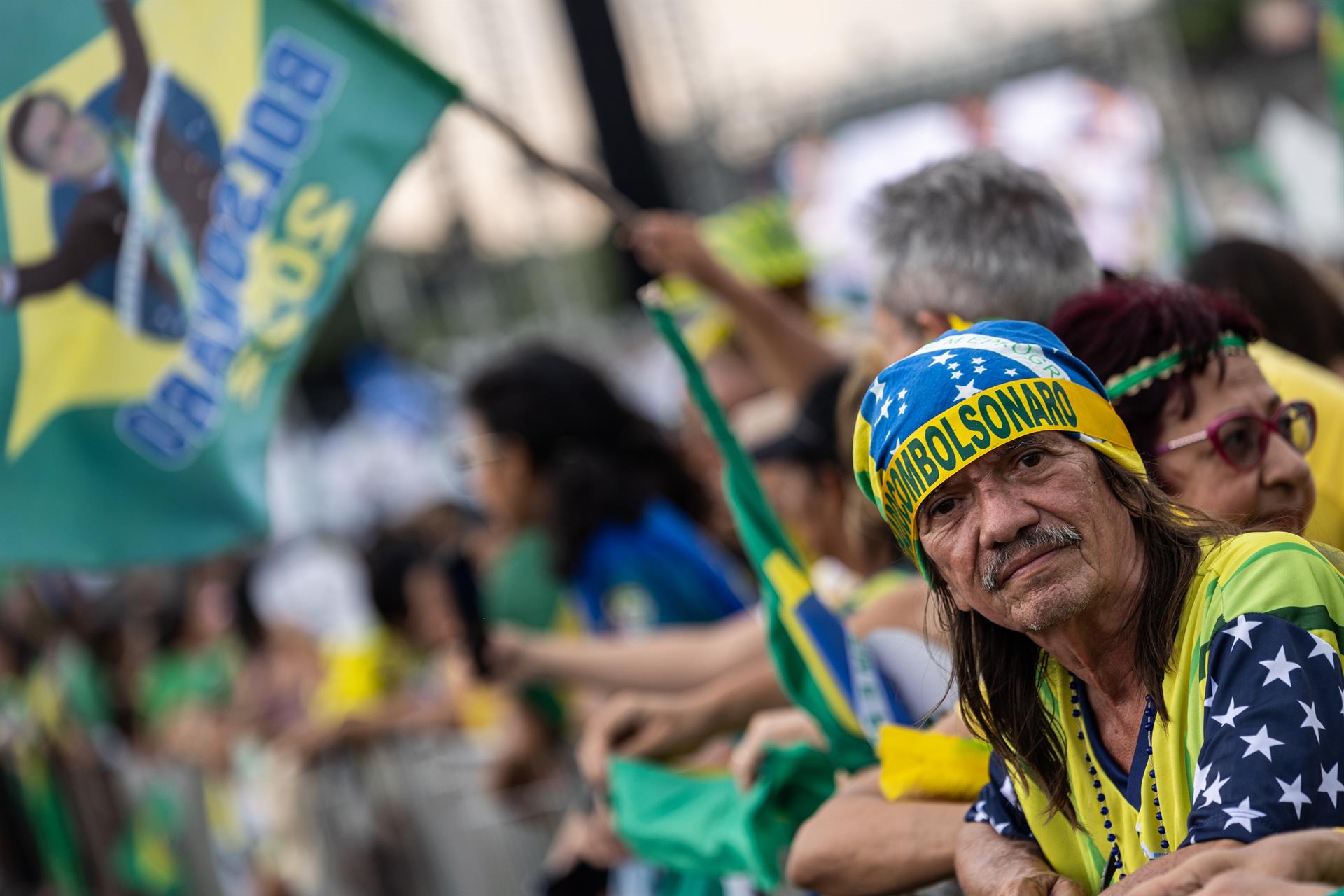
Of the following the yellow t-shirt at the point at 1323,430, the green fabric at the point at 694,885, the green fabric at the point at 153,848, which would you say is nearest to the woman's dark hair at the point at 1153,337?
Answer: the yellow t-shirt at the point at 1323,430

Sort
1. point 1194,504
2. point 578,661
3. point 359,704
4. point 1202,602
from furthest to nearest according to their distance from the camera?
1. point 359,704
2. point 578,661
3. point 1194,504
4. point 1202,602

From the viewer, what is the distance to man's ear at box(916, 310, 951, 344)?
3086mm

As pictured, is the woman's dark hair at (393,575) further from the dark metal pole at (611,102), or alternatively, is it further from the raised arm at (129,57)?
the dark metal pole at (611,102)

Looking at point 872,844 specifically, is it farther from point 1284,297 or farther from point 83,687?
point 83,687

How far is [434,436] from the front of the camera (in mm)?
14320

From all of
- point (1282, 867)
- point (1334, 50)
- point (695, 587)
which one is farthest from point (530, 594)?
point (1334, 50)

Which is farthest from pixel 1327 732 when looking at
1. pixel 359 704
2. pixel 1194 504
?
pixel 359 704

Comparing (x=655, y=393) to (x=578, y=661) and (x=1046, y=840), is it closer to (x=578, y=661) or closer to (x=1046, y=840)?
(x=578, y=661)

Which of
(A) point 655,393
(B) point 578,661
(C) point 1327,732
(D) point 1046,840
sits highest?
(C) point 1327,732

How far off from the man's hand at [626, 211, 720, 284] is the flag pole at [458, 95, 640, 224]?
0.84ft

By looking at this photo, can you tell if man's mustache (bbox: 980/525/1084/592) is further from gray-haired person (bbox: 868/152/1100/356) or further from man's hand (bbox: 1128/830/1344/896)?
gray-haired person (bbox: 868/152/1100/356)

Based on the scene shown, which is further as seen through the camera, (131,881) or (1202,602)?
(131,881)

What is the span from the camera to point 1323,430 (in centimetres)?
305

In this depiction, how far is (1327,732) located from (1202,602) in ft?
0.80
